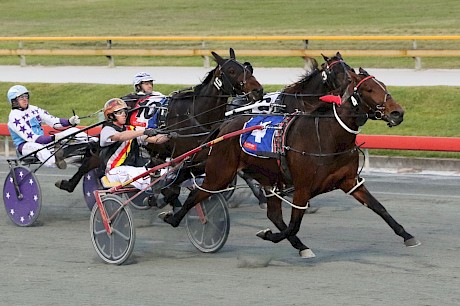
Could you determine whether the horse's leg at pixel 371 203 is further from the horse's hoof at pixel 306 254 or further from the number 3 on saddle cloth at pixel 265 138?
the number 3 on saddle cloth at pixel 265 138

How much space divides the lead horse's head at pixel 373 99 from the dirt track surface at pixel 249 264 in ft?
4.37

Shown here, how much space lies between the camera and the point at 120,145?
35.8 feet

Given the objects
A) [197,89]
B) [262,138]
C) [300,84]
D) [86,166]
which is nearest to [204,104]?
[197,89]

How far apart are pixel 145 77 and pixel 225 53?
1440 cm

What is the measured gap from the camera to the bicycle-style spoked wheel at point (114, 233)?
396 inches

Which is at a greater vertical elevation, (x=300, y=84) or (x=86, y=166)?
(x=300, y=84)

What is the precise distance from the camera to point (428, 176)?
15945mm

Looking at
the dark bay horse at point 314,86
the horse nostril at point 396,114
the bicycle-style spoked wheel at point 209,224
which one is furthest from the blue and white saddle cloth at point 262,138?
the dark bay horse at point 314,86

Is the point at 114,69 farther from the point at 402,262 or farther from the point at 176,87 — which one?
the point at 402,262

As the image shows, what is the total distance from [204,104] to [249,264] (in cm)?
Result: 322

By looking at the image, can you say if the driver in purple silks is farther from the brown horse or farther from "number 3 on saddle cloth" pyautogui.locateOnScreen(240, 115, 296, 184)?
the brown horse

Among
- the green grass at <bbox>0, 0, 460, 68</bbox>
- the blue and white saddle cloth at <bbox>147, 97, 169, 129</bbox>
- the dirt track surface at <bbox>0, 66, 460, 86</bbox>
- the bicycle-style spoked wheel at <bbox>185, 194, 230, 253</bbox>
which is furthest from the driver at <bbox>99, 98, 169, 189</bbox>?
the green grass at <bbox>0, 0, 460, 68</bbox>

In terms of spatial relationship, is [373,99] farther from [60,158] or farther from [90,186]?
[90,186]

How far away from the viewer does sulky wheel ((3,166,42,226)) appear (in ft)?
40.8
